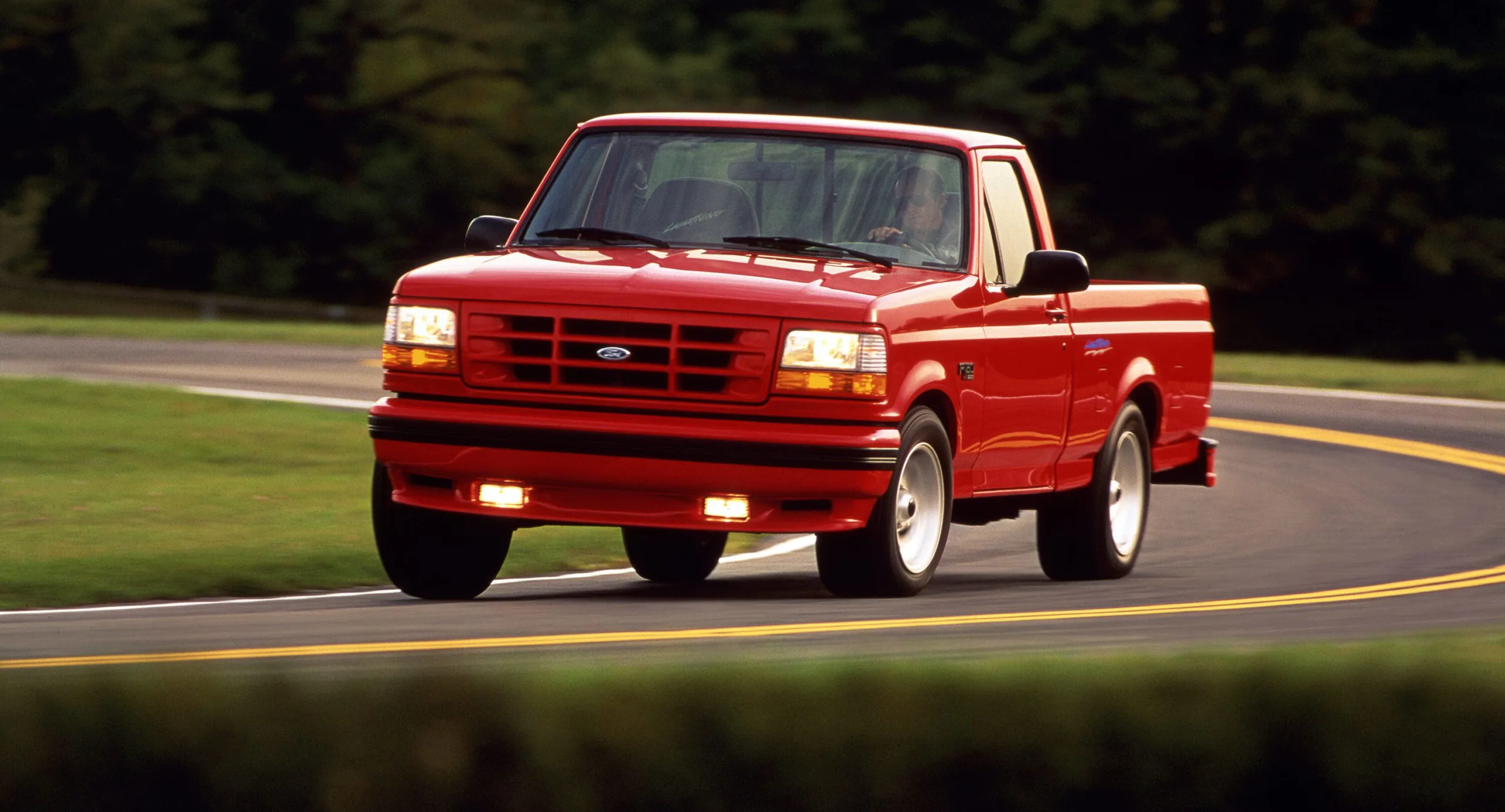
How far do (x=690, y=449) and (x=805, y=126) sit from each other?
209 centimetres

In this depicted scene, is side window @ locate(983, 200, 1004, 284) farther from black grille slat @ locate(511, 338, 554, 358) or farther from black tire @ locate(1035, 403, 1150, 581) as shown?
black grille slat @ locate(511, 338, 554, 358)

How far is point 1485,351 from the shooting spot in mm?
49719

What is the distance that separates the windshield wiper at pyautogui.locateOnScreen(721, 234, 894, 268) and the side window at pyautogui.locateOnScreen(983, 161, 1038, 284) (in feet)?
2.37

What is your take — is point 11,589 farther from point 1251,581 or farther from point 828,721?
point 828,721

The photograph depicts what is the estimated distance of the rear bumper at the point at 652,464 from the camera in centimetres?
841

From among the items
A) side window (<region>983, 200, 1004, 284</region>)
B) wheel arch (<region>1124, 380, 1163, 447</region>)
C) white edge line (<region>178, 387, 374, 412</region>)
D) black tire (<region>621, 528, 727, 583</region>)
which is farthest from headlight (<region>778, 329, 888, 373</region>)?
white edge line (<region>178, 387, 374, 412</region>)

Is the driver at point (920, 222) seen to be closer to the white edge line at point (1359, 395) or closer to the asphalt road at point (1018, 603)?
the asphalt road at point (1018, 603)

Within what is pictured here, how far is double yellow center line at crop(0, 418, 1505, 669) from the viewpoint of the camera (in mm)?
6297

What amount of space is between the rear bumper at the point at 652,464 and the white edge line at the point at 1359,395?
17378 mm

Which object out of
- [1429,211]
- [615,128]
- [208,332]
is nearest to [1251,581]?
[615,128]

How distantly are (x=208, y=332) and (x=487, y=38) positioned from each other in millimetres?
23073

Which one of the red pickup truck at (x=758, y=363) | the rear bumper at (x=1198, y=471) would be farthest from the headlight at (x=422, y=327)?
the rear bumper at (x=1198, y=471)

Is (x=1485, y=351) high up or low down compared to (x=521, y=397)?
down

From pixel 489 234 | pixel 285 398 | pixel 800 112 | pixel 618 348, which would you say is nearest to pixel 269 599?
pixel 489 234
